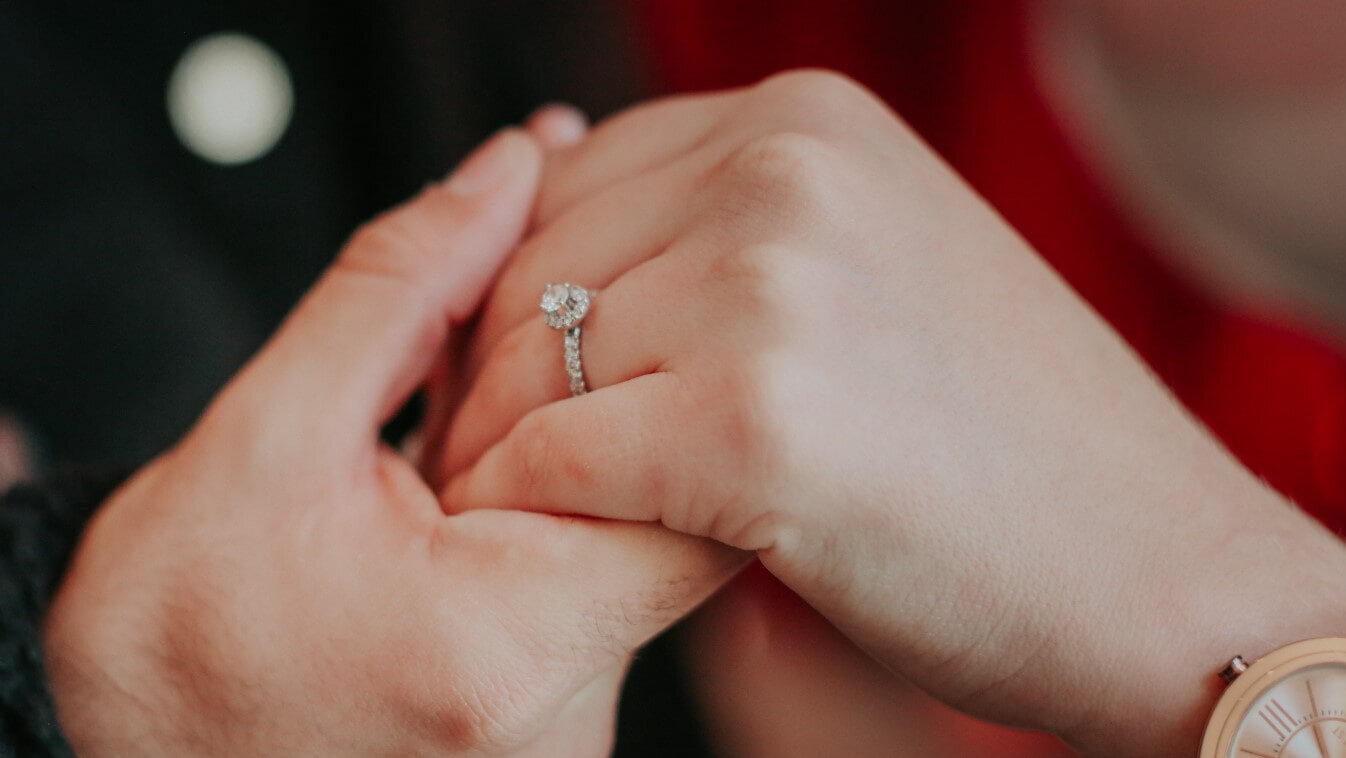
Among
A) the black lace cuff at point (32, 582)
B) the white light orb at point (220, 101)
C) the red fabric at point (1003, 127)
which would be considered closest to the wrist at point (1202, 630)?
the black lace cuff at point (32, 582)

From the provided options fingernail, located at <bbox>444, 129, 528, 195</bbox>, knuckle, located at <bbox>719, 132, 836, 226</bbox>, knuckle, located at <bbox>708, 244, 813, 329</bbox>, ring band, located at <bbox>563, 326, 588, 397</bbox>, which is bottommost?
ring band, located at <bbox>563, 326, 588, 397</bbox>

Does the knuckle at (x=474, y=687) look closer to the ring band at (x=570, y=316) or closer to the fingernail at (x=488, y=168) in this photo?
the ring band at (x=570, y=316)

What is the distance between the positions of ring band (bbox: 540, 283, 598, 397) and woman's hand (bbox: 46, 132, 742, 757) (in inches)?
5.0

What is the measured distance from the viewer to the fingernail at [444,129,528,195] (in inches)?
38.9

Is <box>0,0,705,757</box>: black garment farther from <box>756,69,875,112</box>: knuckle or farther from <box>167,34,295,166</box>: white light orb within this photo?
<box>756,69,875,112</box>: knuckle

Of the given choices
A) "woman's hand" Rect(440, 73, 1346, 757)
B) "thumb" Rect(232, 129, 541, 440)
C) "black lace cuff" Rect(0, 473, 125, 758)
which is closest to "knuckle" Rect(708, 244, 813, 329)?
"woman's hand" Rect(440, 73, 1346, 757)

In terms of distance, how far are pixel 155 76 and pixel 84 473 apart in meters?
1.15

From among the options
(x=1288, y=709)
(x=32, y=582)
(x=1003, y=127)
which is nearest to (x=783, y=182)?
(x=1288, y=709)

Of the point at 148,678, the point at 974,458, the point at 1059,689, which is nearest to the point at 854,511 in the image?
the point at 974,458

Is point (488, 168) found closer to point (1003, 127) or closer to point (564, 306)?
point (564, 306)

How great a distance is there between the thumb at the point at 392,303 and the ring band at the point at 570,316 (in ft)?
0.55

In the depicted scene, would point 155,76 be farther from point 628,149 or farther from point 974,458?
point 974,458

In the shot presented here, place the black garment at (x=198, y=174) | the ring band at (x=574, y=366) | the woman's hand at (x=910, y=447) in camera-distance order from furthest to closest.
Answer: the black garment at (x=198, y=174)
the ring band at (x=574, y=366)
the woman's hand at (x=910, y=447)

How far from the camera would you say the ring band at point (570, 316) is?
818 mm
